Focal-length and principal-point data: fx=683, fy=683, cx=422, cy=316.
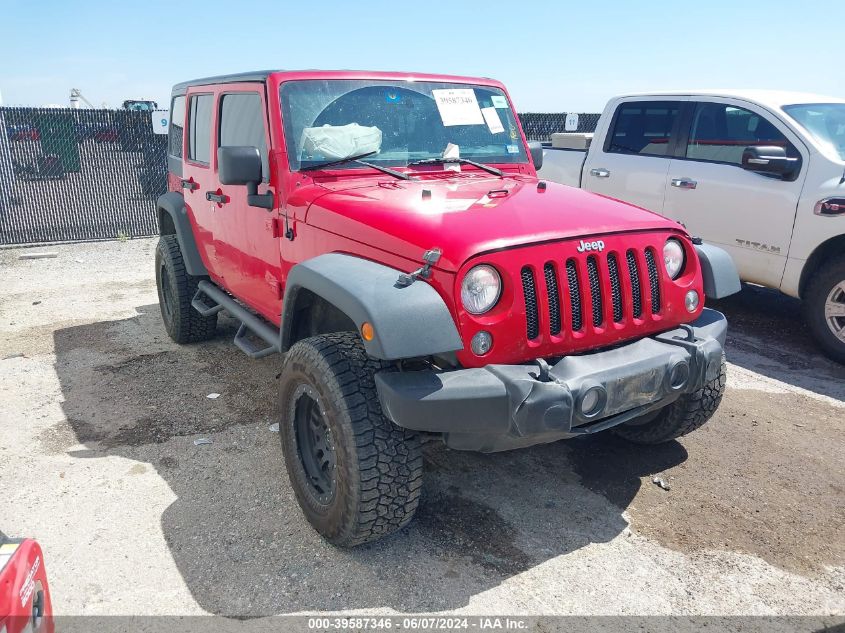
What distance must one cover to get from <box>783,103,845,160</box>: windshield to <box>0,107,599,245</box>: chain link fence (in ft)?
29.1

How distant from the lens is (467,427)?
2486 mm

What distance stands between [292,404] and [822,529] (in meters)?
2.47

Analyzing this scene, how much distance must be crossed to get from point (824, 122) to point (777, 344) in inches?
70.9

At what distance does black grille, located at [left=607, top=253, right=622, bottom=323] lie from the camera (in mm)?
2883

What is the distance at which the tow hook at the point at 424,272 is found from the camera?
8.45 feet

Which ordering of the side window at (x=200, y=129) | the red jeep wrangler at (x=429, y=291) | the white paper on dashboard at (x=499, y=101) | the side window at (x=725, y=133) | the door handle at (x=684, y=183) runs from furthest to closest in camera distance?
1. the door handle at (x=684, y=183)
2. the side window at (x=725, y=133)
3. the side window at (x=200, y=129)
4. the white paper on dashboard at (x=499, y=101)
5. the red jeep wrangler at (x=429, y=291)

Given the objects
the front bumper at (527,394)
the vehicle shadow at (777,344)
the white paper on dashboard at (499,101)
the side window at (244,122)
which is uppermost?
the white paper on dashboard at (499,101)

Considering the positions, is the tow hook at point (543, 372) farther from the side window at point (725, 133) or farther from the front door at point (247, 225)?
the side window at point (725, 133)

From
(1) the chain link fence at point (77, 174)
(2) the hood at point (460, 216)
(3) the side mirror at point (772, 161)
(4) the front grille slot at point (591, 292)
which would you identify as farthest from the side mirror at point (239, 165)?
(1) the chain link fence at point (77, 174)

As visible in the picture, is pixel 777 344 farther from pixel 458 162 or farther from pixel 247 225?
pixel 247 225

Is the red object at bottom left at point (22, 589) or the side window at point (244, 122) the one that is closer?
the red object at bottom left at point (22, 589)

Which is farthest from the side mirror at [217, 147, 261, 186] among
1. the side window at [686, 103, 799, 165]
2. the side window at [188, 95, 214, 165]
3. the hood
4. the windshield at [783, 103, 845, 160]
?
the windshield at [783, 103, 845, 160]

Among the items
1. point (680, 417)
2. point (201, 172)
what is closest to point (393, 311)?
point (680, 417)

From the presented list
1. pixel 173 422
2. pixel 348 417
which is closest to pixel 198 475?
pixel 173 422
